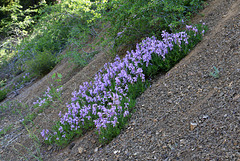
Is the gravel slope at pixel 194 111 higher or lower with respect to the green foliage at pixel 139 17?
lower

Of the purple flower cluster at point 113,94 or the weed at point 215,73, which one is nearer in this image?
the weed at point 215,73

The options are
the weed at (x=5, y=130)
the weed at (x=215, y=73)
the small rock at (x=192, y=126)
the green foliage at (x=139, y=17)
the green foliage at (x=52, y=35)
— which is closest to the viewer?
the small rock at (x=192, y=126)

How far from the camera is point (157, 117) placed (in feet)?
9.78

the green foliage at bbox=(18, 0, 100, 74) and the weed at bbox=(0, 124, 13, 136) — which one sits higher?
the green foliage at bbox=(18, 0, 100, 74)

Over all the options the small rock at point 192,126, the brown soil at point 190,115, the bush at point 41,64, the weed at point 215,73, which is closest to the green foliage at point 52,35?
the bush at point 41,64

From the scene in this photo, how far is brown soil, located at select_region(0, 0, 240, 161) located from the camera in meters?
2.19

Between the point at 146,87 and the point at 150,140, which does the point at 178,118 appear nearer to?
the point at 150,140

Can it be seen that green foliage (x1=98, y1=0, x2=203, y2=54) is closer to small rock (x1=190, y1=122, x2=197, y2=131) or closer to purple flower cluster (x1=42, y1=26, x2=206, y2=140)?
purple flower cluster (x1=42, y1=26, x2=206, y2=140)

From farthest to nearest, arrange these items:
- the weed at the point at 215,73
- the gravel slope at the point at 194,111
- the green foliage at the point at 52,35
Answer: the green foliage at the point at 52,35, the weed at the point at 215,73, the gravel slope at the point at 194,111

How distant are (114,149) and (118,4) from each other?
3.41 meters

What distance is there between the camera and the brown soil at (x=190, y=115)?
219 cm

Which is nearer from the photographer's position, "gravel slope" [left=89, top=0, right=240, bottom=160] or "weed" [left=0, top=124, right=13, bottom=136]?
"gravel slope" [left=89, top=0, right=240, bottom=160]

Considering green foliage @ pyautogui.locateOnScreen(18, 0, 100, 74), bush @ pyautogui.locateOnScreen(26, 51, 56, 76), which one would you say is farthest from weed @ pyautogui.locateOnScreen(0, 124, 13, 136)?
bush @ pyautogui.locateOnScreen(26, 51, 56, 76)

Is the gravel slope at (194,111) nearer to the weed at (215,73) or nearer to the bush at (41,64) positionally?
the weed at (215,73)
